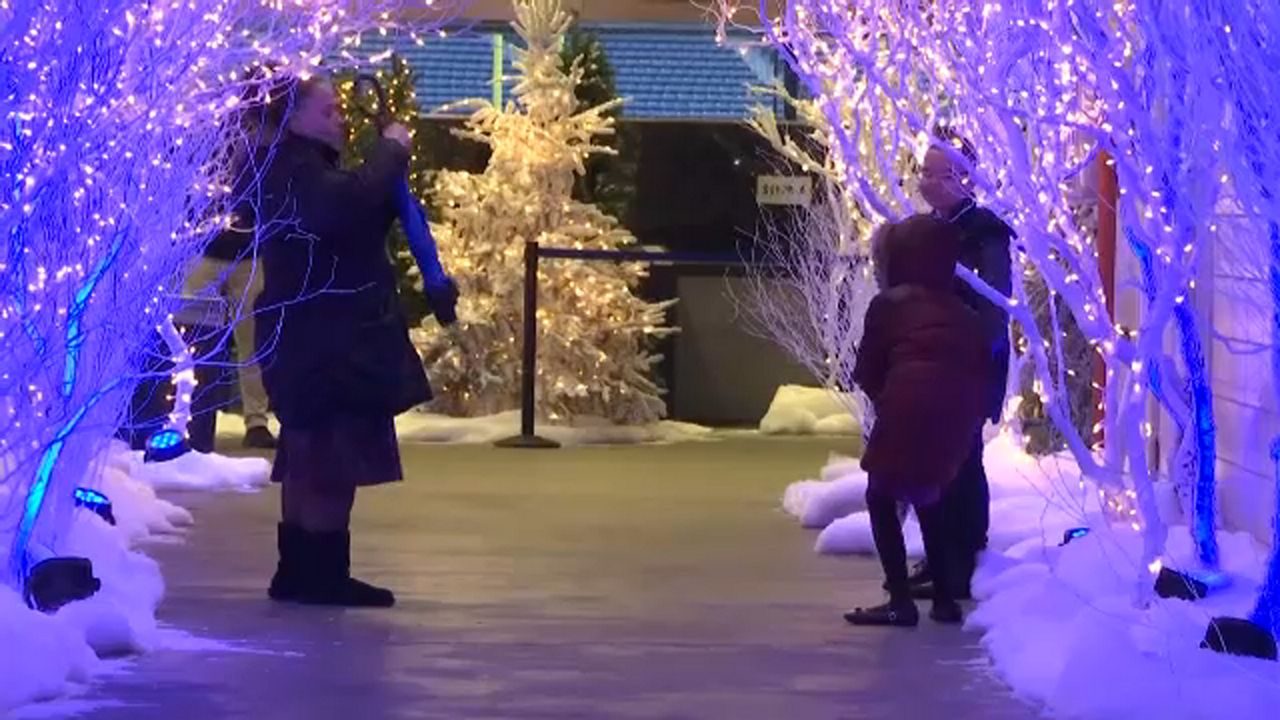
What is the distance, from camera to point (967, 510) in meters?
8.44

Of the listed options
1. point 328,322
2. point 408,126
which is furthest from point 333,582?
point 408,126

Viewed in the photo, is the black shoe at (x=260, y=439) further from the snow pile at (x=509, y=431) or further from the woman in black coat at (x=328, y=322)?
the woman in black coat at (x=328, y=322)

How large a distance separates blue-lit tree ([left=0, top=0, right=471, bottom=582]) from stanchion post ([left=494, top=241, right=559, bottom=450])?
808cm

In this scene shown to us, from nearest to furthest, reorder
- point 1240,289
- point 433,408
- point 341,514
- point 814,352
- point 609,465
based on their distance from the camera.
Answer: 1. point 1240,289
2. point 341,514
3. point 814,352
4. point 609,465
5. point 433,408

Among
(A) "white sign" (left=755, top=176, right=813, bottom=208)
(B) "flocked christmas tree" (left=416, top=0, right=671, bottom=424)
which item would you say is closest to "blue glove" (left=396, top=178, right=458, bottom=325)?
(A) "white sign" (left=755, top=176, right=813, bottom=208)

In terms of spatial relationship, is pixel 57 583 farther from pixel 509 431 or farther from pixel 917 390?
pixel 509 431

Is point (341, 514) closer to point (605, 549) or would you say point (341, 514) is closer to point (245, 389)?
point (605, 549)

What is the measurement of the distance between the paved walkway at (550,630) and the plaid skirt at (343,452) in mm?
428

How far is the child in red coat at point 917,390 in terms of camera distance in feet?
25.8

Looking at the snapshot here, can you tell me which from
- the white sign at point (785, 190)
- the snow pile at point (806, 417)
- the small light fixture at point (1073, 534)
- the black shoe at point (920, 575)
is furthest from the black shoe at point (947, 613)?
the snow pile at point (806, 417)

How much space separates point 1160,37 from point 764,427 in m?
11.9

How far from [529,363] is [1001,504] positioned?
6391 millimetres

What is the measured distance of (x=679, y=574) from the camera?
9281 millimetres

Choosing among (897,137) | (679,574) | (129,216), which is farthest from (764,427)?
(129,216)
